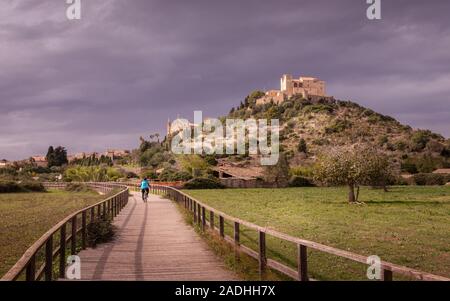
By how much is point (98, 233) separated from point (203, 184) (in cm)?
4853

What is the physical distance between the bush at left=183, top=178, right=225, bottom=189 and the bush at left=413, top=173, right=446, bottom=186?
2940 centimetres

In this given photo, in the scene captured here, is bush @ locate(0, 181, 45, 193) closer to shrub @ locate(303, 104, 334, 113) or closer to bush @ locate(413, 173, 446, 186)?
bush @ locate(413, 173, 446, 186)

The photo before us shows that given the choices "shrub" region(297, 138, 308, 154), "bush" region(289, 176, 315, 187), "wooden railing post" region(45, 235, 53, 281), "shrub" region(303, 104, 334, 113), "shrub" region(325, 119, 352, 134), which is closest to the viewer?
"wooden railing post" region(45, 235, 53, 281)

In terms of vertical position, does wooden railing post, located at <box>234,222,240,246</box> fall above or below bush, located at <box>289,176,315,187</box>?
above

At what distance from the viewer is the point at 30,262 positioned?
6309 millimetres

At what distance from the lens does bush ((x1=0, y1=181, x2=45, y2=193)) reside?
2160 inches

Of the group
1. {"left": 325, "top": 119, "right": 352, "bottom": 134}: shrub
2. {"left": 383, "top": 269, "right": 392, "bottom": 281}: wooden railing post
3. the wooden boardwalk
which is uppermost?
{"left": 325, "top": 119, "right": 352, "bottom": 134}: shrub

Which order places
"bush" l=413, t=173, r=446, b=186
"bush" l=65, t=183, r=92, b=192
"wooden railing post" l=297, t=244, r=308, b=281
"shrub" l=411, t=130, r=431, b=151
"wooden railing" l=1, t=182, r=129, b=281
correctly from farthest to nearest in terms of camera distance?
"shrub" l=411, t=130, r=431, b=151 < "bush" l=413, t=173, r=446, b=186 < "bush" l=65, t=183, r=92, b=192 < "wooden railing post" l=297, t=244, r=308, b=281 < "wooden railing" l=1, t=182, r=129, b=281

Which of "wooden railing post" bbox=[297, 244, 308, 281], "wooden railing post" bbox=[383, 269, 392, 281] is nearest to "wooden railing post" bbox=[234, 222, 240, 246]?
"wooden railing post" bbox=[297, 244, 308, 281]

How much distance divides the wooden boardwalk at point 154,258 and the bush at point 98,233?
27 centimetres

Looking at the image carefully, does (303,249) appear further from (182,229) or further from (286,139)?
(286,139)

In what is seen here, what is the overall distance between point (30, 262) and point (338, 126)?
146 m
